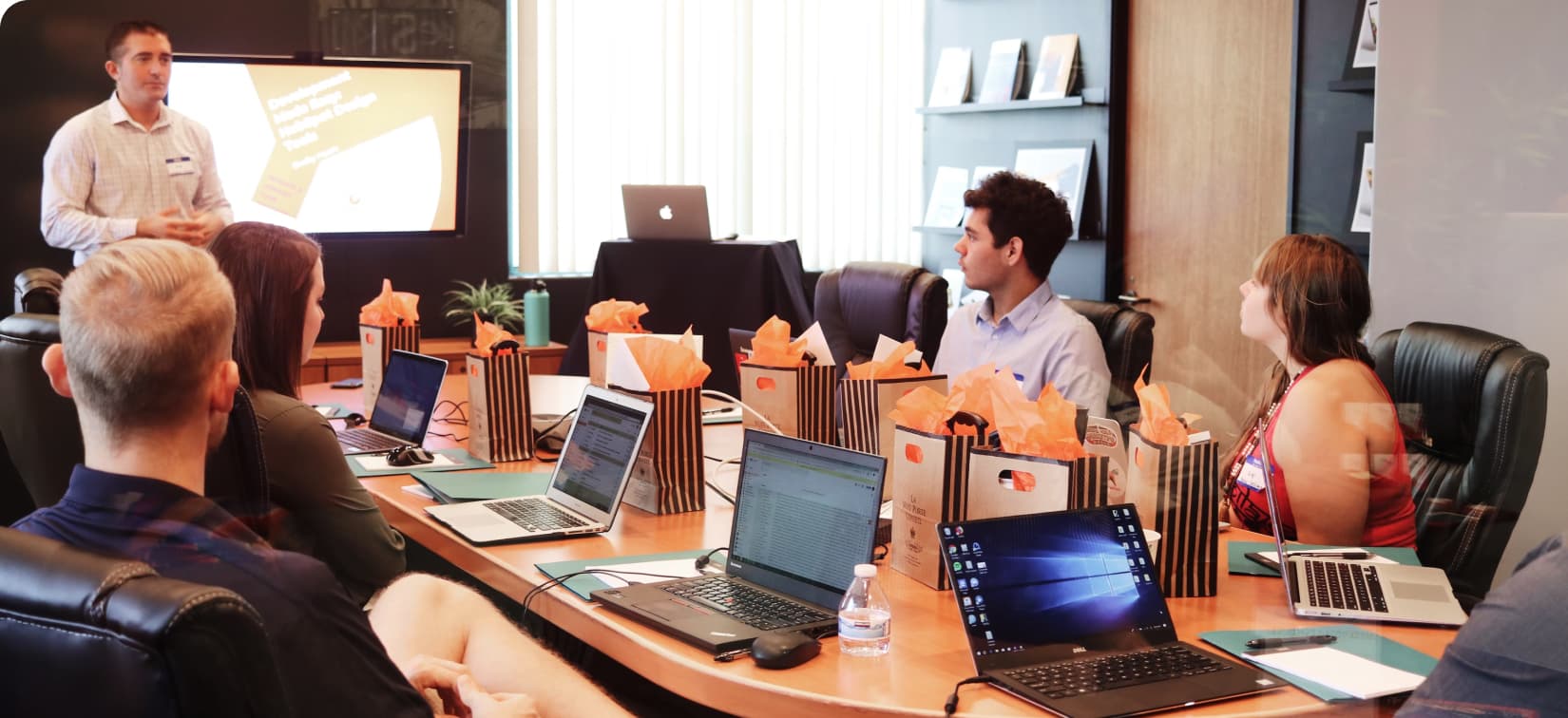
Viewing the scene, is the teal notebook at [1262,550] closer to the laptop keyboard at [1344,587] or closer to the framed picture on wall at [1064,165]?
the laptop keyboard at [1344,587]

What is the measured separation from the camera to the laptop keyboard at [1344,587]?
71.2 inches

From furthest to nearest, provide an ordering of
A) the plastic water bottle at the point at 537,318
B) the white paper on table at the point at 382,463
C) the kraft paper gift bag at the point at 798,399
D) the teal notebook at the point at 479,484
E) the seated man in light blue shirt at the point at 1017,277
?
the plastic water bottle at the point at 537,318 < the seated man in light blue shirt at the point at 1017,277 < the white paper on table at the point at 382,463 < the kraft paper gift bag at the point at 798,399 < the teal notebook at the point at 479,484

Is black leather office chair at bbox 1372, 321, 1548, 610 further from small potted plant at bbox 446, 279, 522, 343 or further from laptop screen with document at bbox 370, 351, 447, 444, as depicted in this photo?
small potted plant at bbox 446, 279, 522, 343

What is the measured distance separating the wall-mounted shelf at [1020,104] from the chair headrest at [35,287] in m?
3.33

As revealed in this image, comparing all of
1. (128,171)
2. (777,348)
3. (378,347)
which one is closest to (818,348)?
(777,348)

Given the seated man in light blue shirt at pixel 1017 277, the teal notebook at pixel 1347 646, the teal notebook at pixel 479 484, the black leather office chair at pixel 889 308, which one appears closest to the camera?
the teal notebook at pixel 1347 646

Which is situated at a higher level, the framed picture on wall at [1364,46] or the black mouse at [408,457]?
the framed picture on wall at [1364,46]

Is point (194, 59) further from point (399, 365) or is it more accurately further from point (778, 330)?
point (778, 330)

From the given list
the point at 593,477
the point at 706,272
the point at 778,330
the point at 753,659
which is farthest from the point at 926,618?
the point at 706,272

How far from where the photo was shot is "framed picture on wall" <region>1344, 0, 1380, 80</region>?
166 inches

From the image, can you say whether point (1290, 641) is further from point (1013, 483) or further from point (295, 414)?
point (295, 414)

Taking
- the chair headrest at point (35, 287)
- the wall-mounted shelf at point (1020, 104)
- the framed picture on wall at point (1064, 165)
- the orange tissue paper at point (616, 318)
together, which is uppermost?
the wall-mounted shelf at point (1020, 104)

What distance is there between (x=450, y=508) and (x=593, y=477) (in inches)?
10.6

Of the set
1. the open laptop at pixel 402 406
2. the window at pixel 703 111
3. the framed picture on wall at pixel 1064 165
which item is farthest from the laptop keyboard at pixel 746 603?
the framed picture on wall at pixel 1064 165
